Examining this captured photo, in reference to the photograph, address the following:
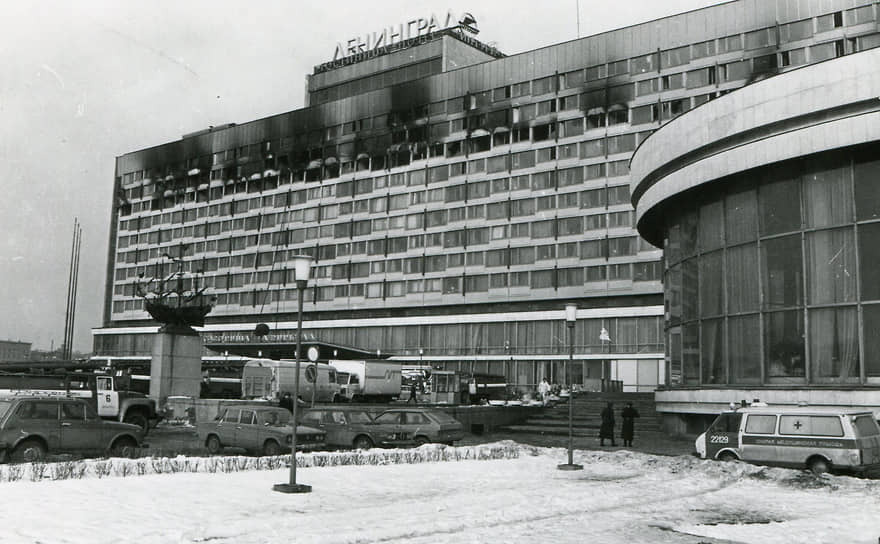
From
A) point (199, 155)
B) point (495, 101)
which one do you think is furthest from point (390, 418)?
point (199, 155)

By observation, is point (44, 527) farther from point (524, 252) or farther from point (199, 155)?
point (199, 155)

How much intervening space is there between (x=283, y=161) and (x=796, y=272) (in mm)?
81874

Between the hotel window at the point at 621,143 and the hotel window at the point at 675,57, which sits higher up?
the hotel window at the point at 675,57

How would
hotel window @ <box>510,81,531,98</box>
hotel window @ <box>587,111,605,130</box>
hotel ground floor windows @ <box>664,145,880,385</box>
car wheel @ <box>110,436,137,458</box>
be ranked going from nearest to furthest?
car wheel @ <box>110,436,137,458</box>
hotel ground floor windows @ <box>664,145,880,385</box>
hotel window @ <box>587,111,605,130</box>
hotel window @ <box>510,81,531,98</box>

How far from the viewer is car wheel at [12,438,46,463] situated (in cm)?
2008

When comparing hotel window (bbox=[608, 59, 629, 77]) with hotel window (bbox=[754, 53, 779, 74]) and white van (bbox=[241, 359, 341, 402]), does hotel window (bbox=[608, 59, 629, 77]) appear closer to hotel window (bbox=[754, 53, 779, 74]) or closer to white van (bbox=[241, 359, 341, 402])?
hotel window (bbox=[754, 53, 779, 74])

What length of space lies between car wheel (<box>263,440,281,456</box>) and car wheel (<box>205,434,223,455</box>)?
1.85 m

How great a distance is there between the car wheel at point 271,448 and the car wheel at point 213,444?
1849 millimetres

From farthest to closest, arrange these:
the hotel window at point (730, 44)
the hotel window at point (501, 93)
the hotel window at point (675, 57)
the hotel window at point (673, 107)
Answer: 1. the hotel window at point (501, 93)
2. the hotel window at point (675, 57)
3. the hotel window at point (673, 107)
4. the hotel window at point (730, 44)

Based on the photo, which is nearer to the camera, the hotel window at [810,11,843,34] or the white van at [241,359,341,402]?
the white van at [241,359,341,402]

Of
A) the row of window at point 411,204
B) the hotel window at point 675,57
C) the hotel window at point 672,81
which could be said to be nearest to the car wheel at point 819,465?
the row of window at point 411,204

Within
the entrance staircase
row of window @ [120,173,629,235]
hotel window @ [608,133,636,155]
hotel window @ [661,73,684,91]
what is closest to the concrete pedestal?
the entrance staircase

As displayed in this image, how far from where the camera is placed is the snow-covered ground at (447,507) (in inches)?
468

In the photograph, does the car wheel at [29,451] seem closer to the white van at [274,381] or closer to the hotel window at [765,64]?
the white van at [274,381]
